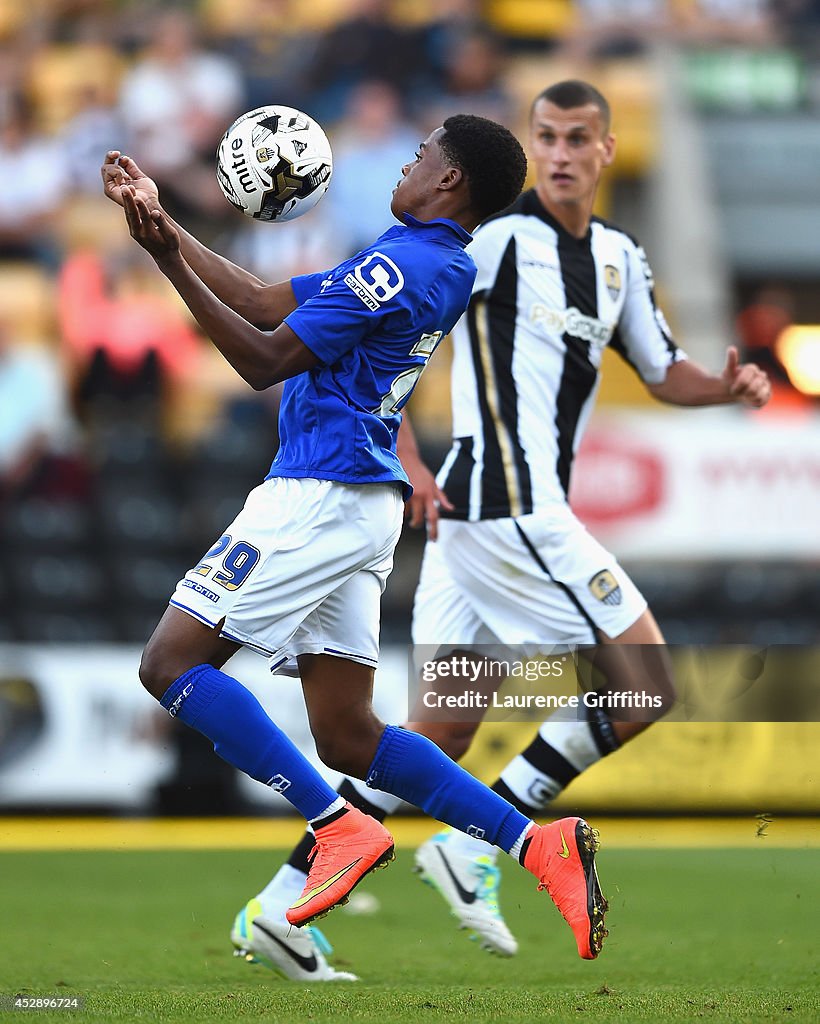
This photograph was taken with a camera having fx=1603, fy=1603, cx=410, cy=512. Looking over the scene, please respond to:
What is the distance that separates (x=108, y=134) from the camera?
12828 millimetres

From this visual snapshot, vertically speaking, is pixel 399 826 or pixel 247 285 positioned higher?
pixel 247 285

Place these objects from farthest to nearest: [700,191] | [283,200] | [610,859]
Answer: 1. [700,191]
2. [610,859]
3. [283,200]

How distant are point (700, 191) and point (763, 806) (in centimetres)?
725

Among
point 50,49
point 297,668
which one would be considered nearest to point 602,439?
point 297,668

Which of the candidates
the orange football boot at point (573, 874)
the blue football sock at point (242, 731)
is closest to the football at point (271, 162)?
the blue football sock at point (242, 731)

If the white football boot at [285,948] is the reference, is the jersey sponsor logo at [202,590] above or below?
above

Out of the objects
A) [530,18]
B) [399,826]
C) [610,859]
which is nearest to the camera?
[610,859]

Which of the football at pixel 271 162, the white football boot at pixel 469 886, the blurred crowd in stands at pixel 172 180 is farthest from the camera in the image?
the blurred crowd in stands at pixel 172 180

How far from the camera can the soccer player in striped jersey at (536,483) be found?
5211 mm

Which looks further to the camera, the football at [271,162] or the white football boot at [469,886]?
the white football boot at [469,886]

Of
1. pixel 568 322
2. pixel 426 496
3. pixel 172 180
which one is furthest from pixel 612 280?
pixel 172 180

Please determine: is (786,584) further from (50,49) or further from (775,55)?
(50,49)

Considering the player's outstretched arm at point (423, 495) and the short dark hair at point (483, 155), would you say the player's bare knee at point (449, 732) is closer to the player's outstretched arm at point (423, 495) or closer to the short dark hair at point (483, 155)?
the player's outstretched arm at point (423, 495)

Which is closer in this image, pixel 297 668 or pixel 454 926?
pixel 297 668
